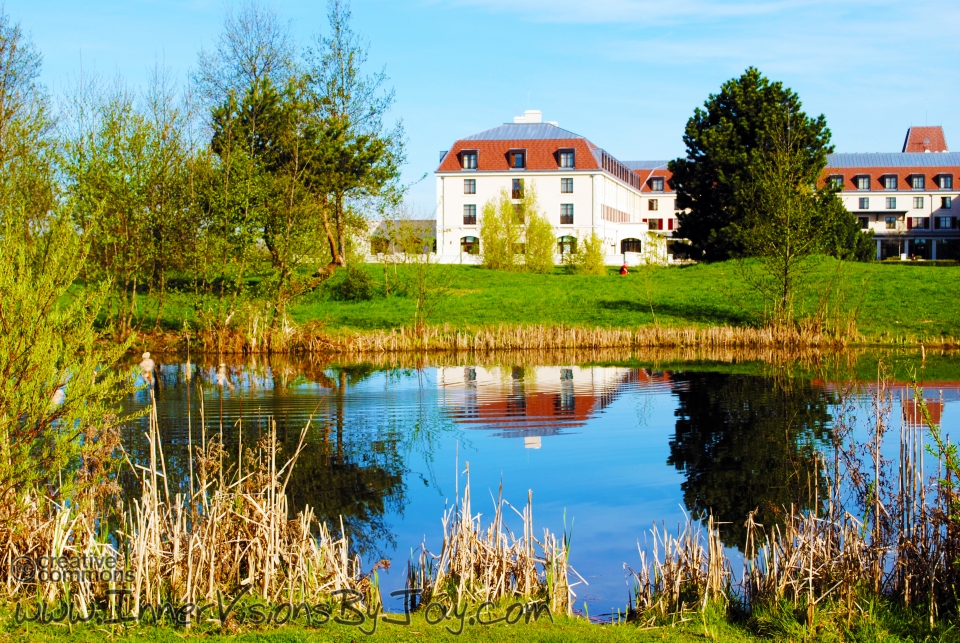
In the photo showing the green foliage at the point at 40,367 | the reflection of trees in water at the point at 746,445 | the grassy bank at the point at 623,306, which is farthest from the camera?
the grassy bank at the point at 623,306

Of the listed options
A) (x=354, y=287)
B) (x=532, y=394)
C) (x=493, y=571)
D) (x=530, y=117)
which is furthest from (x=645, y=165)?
(x=493, y=571)

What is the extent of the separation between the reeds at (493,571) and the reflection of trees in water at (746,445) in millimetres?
2145

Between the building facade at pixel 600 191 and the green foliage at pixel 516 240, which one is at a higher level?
the building facade at pixel 600 191

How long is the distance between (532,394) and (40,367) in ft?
42.9

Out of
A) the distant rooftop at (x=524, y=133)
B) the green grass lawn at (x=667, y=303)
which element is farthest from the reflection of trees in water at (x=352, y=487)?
the distant rooftop at (x=524, y=133)

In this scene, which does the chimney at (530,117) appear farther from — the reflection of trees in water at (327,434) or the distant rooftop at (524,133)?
the reflection of trees in water at (327,434)

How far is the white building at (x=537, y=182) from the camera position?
7269cm

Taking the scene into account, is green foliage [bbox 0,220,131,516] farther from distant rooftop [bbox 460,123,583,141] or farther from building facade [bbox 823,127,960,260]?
building facade [bbox 823,127,960,260]

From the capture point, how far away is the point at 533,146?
245 feet

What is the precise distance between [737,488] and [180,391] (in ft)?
41.2

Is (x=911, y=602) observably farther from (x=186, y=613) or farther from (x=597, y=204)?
(x=597, y=204)

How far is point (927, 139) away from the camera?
99188 millimetres

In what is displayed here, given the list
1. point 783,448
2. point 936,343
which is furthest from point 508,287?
point 783,448

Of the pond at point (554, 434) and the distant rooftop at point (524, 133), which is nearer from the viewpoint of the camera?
the pond at point (554, 434)
